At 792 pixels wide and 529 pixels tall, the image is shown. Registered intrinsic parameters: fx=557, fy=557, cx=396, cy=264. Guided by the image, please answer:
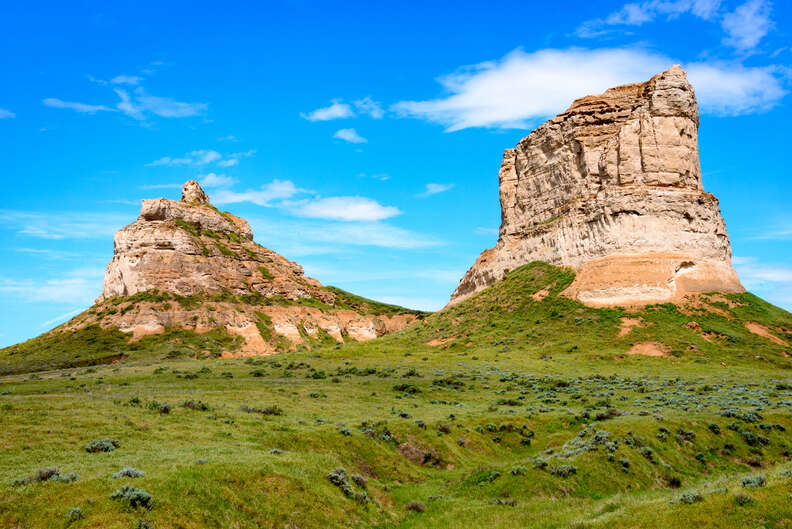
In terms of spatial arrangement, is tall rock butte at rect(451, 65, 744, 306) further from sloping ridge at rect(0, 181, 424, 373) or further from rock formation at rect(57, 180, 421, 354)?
sloping ridge at rect(0, 181, 424, 373)

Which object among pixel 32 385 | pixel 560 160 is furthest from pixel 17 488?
Result: pixel 560 160

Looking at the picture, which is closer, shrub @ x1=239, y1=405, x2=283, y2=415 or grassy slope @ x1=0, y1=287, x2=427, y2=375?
Answer: shrub @ x1=239, y1=405, x2=283, y2=415

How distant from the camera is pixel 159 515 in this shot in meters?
15.2

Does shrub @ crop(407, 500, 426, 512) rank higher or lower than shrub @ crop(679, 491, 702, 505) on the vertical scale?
lower

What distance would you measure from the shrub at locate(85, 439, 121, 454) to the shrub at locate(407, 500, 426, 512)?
1147 centimetres

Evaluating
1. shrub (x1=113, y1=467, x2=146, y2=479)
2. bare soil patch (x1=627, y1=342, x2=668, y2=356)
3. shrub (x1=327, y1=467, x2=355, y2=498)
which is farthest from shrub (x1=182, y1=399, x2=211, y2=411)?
bare soil patch (x1=627, y1=342, x2=668, y2=356)

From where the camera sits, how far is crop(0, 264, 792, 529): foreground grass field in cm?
1620

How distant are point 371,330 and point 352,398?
282 ft

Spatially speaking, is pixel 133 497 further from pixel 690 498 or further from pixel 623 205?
pixel 623 205

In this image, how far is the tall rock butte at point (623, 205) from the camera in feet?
248

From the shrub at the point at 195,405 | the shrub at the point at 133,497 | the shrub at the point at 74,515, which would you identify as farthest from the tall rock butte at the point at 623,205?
the shrub at the point at 74,515

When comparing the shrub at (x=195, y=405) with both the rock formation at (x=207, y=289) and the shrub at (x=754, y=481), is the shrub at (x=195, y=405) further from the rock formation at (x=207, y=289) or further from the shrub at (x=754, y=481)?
the rock formation at (x=207, y=289)

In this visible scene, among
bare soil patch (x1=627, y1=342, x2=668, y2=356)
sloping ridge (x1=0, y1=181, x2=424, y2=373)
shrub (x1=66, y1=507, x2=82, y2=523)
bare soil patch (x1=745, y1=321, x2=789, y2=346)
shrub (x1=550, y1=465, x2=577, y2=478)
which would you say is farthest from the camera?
sloping ridge (x1=0, y1=181, x2=424, y2=373)

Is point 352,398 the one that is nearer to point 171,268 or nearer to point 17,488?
point 17,488
